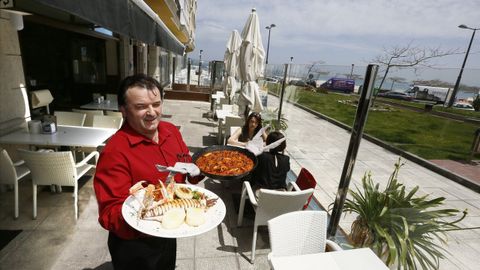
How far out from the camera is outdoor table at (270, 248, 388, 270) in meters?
1.69

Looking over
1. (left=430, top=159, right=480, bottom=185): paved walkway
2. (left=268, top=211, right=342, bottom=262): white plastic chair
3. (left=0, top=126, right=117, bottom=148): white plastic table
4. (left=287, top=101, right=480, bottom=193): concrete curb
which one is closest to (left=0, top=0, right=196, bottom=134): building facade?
(left=0, top=126, right=117, bottom=148): white plastic table

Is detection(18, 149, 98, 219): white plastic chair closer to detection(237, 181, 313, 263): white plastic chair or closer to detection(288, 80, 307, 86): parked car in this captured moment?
detection(237, 181, 313, 263): white plastic chair

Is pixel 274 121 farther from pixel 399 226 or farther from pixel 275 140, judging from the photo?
pixel 399 226

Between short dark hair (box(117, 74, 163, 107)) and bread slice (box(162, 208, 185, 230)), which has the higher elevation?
short dark hair (box(117, 74, 163, 107))

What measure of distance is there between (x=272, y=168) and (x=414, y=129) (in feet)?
34.5

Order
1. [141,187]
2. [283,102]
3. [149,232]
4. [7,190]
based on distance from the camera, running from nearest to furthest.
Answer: [149,232] < [141,187] < [7,190] < [283,102]

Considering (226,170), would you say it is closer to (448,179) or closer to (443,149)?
(448,179)

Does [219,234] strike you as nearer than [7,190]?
Yes

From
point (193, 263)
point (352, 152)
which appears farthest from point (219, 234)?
point (352, 152)

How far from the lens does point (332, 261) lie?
1.77 meters

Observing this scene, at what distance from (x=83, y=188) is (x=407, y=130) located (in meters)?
13.4

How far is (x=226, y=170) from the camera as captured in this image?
308 centimetres

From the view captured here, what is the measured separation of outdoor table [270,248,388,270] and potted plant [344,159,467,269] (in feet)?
1.89

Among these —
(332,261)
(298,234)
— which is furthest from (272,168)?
(332,261)
